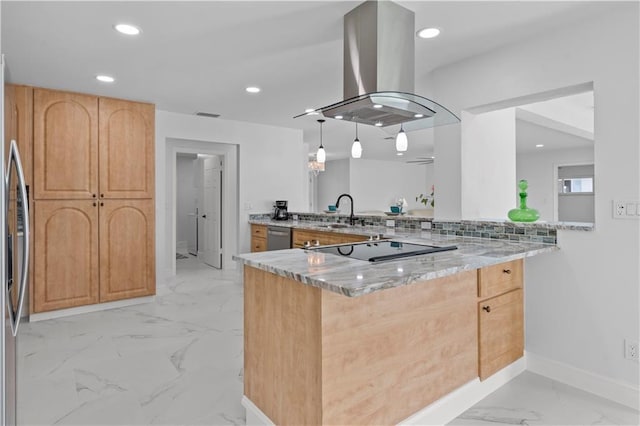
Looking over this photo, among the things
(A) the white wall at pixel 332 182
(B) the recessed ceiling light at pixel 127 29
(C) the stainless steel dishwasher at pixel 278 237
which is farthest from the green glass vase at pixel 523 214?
(A) the white wall at pixel 332 182

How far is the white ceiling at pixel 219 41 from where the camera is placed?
2203mm

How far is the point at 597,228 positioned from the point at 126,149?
4.21m

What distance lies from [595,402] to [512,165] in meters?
2.01

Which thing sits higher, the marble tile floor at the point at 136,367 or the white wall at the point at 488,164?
the white wall at the point at 488,164

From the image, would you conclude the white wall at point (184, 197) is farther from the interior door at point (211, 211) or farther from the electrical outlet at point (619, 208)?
the electrical outlet at point (619, 208)

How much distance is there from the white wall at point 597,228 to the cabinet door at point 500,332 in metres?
0.20

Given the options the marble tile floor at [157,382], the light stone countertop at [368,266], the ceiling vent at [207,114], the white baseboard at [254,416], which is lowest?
the marble tile floor at [157,382]

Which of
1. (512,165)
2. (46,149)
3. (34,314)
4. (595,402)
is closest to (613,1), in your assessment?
(512,165)

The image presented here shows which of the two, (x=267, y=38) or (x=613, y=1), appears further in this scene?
(x=267, y=38)

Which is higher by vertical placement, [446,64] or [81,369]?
[446,64]

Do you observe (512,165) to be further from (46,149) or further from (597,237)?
(46,149)

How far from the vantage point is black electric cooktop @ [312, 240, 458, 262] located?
189 centimetres

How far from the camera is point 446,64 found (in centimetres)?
306

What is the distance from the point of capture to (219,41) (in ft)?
8.79
